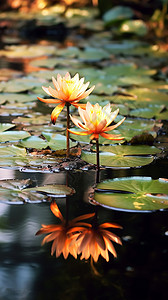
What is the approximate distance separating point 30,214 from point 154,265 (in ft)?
1.25

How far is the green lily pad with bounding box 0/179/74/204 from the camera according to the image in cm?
123

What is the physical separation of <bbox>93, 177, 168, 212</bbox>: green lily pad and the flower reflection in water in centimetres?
9

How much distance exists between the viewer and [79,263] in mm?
951

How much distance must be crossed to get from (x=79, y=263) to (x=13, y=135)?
36.3 inches

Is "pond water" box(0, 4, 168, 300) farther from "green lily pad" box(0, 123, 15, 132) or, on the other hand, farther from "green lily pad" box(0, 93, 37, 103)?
"green lily pad" box(0, 93, 37, 103)

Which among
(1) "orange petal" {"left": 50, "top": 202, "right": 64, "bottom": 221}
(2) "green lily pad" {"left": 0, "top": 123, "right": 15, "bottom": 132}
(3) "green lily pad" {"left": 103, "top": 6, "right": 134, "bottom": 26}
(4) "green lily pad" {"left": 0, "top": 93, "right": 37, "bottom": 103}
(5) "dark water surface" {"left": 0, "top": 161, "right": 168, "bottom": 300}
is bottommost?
(5) "dark water surface" {"left": 0, "top": 161, "right": 168, "bottom": 300}

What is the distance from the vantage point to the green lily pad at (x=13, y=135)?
1.72 metres

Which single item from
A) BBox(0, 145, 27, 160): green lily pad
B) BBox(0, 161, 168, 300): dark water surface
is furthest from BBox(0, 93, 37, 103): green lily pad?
BBox(0, 161, 168, 300): dark water surface

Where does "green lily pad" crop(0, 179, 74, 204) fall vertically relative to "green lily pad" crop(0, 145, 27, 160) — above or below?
below

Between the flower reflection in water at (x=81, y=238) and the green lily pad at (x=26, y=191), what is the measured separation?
12 cm

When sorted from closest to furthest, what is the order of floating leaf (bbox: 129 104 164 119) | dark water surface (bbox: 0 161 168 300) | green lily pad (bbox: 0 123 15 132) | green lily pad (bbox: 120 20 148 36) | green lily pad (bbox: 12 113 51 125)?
dark water surface (bbox: 0 161 168 300), green lily pad (bbox: 0 123 15 132), green lily pad (bbox: 12 113 51 125), floating leaf (bbox: 129 104 164 119), green lily pad (bbox: 120 20 148 36)

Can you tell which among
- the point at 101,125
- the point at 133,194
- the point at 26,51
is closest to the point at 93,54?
the point at 26,51

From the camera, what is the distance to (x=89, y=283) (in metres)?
0.88

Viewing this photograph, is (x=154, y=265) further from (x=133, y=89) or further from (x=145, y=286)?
(x=133, y=89)
